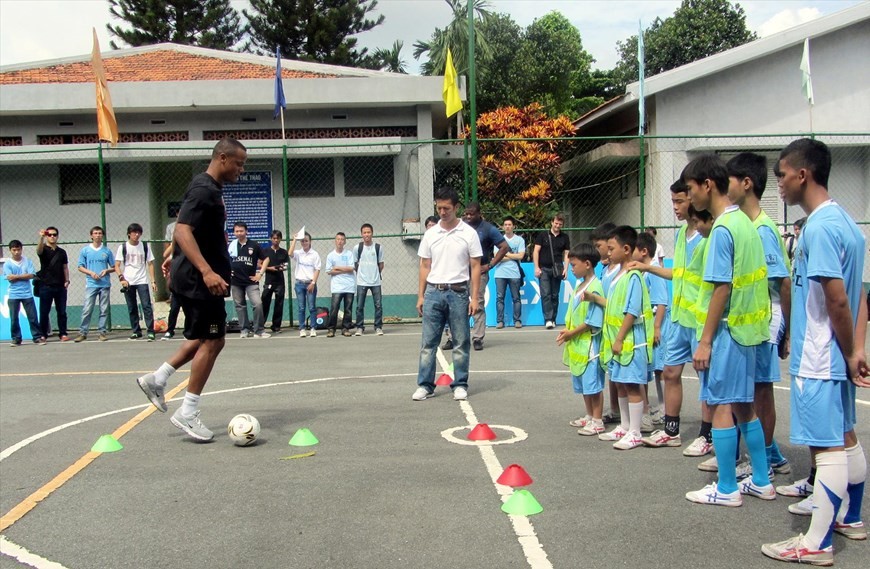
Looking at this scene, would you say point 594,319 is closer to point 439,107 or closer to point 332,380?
point 332,380

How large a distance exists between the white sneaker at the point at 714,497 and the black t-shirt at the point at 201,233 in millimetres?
3848

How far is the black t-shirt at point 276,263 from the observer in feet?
50.4

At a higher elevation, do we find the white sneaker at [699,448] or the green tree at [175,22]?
the green tree at [175,22]

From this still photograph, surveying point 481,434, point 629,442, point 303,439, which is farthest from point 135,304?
point 629,442

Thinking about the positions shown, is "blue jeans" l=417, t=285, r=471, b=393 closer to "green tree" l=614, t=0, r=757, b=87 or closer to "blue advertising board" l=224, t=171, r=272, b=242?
"blue advertising board" l=224, t=171, r=272, b=242

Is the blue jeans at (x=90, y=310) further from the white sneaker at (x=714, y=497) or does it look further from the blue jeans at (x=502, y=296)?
the white sneaker at (x=714, y=497)

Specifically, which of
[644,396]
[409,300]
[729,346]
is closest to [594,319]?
[644,396]

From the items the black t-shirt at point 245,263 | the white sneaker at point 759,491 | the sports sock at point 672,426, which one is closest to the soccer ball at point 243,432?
the sports sock at point 672,426

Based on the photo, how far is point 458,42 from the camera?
119 feet

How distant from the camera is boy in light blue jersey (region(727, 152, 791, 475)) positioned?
191 inches

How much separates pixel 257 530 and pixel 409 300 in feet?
42.6

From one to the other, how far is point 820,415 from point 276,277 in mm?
12446

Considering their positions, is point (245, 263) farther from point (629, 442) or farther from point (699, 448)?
point (699, 448)

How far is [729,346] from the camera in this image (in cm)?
457
